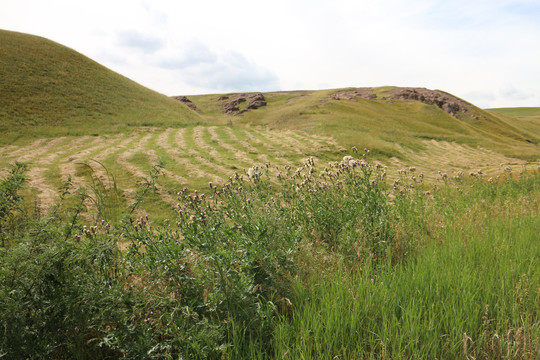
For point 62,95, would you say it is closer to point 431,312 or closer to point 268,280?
point 268,280

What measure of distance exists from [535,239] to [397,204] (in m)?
1.82

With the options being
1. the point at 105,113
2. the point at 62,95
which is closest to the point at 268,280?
Answer: the point at 105,113

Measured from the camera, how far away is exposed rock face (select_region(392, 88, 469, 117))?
5815cm

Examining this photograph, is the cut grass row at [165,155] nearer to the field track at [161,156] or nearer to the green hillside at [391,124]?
the field track at [161,156]

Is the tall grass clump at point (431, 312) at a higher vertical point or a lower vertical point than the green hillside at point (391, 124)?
lower

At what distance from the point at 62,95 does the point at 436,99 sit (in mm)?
62351

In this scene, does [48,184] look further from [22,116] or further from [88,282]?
[22,116]

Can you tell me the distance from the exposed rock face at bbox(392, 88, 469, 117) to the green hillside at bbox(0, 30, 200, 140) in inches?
1794

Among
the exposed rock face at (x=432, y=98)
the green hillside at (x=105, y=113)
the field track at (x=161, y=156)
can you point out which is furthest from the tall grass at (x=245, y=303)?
the exposed rock face at (x=432, y=98)

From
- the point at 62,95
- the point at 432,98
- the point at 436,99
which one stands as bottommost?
the point at 62,95

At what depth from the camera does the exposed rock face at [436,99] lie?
191 ft

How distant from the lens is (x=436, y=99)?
59.8 m

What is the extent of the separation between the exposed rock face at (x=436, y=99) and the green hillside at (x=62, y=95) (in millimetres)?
45575

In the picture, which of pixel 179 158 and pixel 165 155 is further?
pixel 165 155
